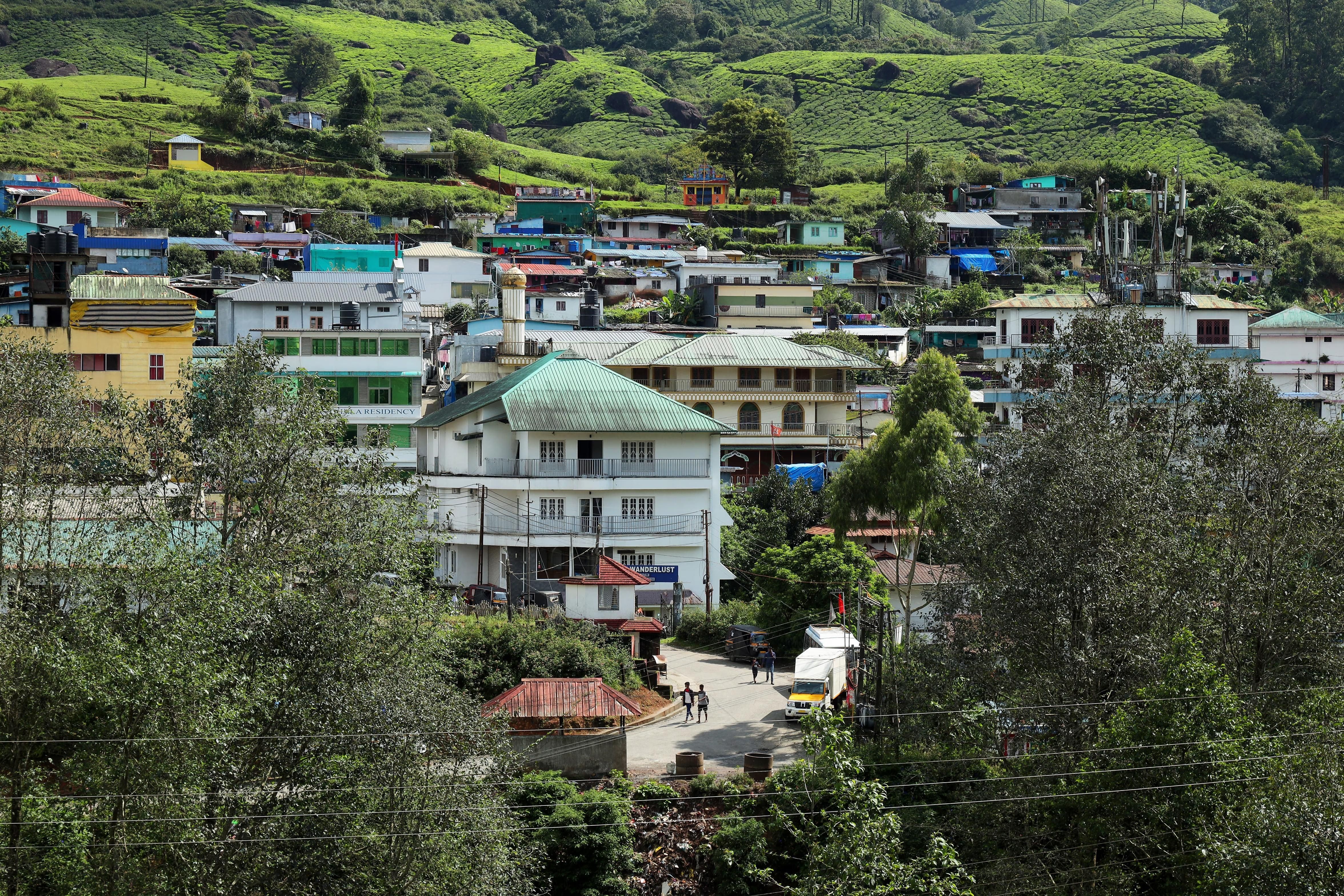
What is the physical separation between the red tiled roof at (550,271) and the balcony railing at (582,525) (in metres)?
35.1

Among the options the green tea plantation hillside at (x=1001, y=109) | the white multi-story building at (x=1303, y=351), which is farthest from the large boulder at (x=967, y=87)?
the white multi-story building at (x=1303, y=351)

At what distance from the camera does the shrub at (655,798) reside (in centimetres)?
Result: 2733

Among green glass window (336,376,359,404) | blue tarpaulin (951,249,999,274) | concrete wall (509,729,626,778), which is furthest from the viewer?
blue tarpaulin (951,249,999,274)

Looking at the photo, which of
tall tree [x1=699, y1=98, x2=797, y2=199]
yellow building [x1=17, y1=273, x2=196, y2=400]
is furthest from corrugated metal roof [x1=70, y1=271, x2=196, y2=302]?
tall tree [x1=699, y1=98, x2=797, y2=199]

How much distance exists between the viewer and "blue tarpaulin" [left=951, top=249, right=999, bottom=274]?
283 feet

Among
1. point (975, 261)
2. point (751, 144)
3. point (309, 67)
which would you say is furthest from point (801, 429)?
point (309, 67)

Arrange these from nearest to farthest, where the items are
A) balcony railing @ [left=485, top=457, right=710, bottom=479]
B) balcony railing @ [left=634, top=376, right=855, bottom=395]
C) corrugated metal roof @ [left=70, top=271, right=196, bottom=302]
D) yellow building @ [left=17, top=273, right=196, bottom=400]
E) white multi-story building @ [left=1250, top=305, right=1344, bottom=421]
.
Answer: balcony railing @ [left=485, top=457, right=710, bottom=479] < yellow building @ [left=17, top=273, right=196, bottom=400] < corrugated metal roof @ [left=70, top=271, right=196, bottom=302] < balcony railing @ [left=634, top=376, right=855, bottom=395] < white multi-story building @ [left=1250, top=305, right=1344, bottom=421]

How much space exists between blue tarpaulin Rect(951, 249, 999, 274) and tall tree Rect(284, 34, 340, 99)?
76.4 metres

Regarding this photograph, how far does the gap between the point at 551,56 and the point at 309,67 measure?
3093cm

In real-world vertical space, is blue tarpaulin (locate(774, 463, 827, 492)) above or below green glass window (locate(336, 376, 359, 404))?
below

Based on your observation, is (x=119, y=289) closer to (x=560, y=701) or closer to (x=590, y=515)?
(x=590, y=515)

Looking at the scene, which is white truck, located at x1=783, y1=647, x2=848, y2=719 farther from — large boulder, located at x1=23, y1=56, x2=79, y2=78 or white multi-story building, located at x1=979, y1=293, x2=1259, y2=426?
large boulder, located at x1=23, y1=56, x2=79, y2=78

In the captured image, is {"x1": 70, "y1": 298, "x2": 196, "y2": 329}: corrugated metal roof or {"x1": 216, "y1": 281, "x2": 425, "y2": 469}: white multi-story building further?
{"x1": 216, "y1": 281, "x2": 425, "y2": 469}: white multi-story building

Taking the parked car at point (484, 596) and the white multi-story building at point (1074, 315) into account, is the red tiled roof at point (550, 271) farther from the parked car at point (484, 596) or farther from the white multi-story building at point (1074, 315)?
the parked car at point (484, 596)
